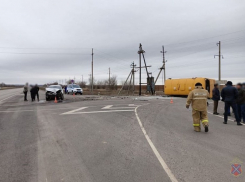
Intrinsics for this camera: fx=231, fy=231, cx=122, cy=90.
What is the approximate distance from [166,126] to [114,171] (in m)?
4.77

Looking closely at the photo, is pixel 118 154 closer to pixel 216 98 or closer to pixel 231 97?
pixel 231 97

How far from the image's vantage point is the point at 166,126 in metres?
8.59

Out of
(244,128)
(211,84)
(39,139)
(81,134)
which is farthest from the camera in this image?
(211,84)

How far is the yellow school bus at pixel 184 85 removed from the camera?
1103 inches

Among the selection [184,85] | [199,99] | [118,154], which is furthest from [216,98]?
[184,85]

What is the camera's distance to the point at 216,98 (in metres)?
12.7

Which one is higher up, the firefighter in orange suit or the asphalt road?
the firefighter in orange suit

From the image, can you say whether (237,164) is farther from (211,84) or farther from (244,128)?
(211,84)

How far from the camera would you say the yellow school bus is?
91.9 ft

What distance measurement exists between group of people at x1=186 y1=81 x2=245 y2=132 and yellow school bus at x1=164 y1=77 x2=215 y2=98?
16.0 m

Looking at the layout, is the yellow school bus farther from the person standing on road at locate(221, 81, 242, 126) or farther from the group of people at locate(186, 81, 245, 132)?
the person standing on road at locate(221, 81, 242, 126)

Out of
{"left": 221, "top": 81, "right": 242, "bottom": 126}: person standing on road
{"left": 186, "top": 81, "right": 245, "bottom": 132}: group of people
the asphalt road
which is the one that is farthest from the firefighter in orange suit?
{"left": 221, "top": 81, "right": 242, "bottom": 126}: person standing on road

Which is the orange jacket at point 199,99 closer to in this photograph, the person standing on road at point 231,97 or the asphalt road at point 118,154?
the asphalt road at point 118,154

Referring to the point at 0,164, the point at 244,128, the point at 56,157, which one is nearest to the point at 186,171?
the point at 56,157
